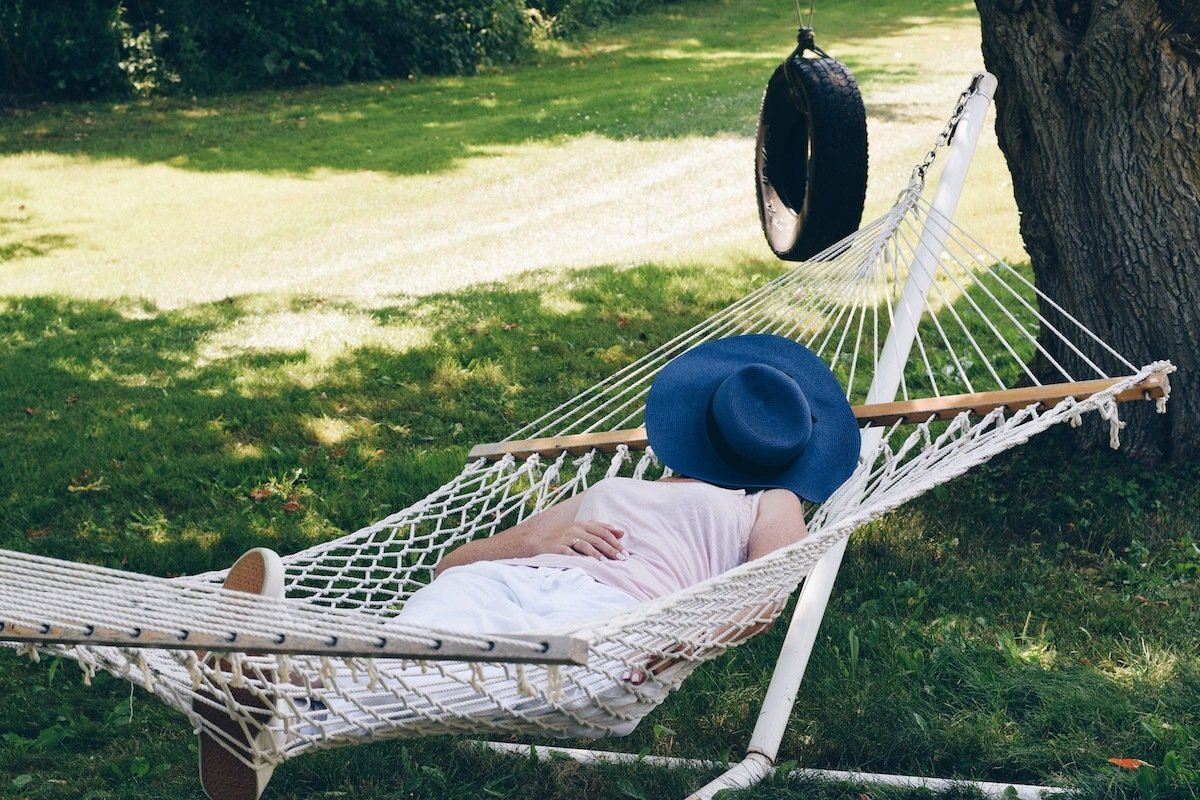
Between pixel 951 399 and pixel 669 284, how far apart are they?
2953mm

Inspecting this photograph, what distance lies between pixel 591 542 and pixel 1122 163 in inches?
73.8

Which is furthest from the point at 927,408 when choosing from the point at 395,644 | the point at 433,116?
the point at 433,116

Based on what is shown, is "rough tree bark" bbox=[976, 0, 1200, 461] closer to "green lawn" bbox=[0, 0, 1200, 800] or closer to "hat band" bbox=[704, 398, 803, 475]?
"green lawn" bbox=[0, 0, 1200, 800]

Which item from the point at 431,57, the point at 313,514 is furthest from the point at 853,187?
the point at 431,57

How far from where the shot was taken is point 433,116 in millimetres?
10641

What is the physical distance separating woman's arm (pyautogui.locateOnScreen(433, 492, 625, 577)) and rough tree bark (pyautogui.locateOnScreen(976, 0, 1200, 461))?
1.67 m

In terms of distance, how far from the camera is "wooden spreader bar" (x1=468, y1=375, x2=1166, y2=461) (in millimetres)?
2539

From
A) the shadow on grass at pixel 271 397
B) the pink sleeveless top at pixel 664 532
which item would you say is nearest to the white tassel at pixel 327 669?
the pink sleeveless top at pixel 664 532

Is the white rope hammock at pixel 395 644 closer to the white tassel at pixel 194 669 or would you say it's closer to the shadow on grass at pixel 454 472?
the white tassel at pixel 194 669

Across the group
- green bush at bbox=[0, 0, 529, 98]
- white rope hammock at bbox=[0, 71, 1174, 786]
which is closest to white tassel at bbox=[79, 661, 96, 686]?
white rope hammock at bbox=[0, 71, 1174, 786]

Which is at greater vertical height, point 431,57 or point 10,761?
point 431,57

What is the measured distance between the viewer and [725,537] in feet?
8.00

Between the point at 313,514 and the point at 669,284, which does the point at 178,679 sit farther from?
the point at 669,284

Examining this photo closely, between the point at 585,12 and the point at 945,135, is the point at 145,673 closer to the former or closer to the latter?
the point at 945,135
